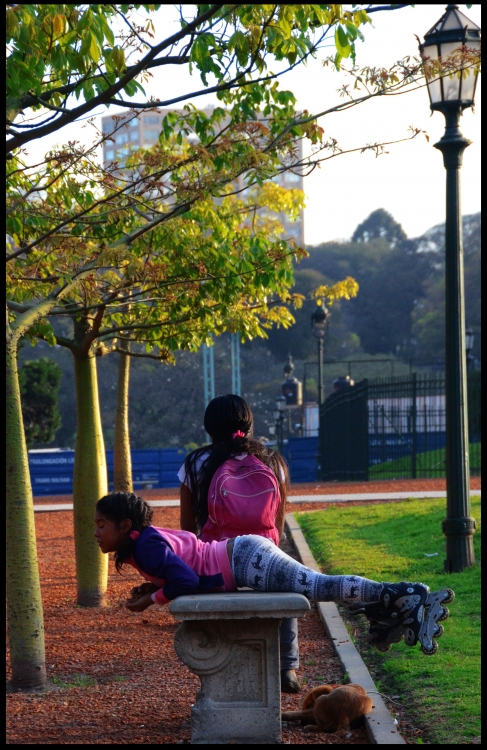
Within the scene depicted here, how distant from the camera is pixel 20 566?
512cm

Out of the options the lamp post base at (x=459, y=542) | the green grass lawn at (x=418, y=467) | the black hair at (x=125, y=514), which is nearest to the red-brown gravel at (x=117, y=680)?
the black hair at (x=125, y=514)

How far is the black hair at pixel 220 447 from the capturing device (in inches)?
175

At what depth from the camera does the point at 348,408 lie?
80.0ft

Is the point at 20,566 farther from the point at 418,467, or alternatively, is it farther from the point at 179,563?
the point at 418,467

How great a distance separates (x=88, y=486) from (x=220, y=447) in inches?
150

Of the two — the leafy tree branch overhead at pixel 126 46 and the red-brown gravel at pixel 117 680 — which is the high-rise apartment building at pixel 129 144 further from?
the red-brown gravel at pixel 117 680

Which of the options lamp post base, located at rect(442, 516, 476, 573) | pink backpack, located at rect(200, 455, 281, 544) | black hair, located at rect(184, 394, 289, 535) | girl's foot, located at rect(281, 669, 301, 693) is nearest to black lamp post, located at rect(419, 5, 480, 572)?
lamp post base, located at rect(442, 516, 476, 573)

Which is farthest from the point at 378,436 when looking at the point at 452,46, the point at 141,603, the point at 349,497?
the point at 141,603

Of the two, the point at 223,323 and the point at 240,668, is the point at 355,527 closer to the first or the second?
the point at 223,323

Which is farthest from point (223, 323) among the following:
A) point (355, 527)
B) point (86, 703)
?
point (86, 703)

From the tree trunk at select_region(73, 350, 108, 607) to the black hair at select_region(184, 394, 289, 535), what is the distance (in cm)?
358

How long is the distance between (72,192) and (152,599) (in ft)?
13.4

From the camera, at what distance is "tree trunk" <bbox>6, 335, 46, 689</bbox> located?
201 inches

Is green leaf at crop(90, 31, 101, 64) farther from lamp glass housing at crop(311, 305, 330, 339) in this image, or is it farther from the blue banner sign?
the blue banner sign
